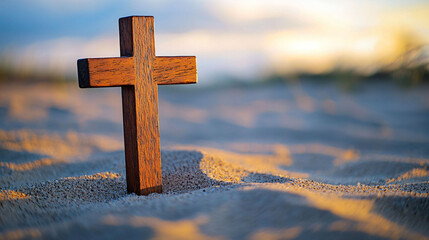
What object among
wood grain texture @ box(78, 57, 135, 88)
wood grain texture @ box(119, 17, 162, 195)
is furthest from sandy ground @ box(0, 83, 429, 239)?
wood grain texture @ box(78, 57, 135, 88)

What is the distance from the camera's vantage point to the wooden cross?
6.75 feet

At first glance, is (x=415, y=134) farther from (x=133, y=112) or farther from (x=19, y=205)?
(x=19, y=205)

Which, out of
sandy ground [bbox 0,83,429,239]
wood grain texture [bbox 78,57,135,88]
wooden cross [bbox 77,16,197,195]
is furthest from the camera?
wooden cross [bbox 77,16,197,195]

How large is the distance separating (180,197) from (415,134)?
492 centimetres

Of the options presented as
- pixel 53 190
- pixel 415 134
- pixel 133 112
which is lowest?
pixel 415 134

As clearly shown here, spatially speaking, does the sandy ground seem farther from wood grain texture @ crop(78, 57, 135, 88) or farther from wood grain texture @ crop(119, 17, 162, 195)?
wood grain texture @ crop(78, 57, 135, 88)

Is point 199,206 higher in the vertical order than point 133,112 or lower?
lower

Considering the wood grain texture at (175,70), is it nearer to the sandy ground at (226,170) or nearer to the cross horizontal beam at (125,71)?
the cross horizontal beam at (125,71)

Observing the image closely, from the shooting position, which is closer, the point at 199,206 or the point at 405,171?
the point at 199,206

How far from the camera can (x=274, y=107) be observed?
25.0 feet

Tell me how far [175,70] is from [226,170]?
2.97 ft

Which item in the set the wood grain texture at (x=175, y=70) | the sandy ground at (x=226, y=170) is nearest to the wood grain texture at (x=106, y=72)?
the wood grain texture at (x=175, y=70)

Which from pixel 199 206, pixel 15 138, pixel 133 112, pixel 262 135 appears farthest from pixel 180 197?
pixel 262 135

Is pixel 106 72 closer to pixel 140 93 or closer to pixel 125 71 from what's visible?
pixel 125 71
